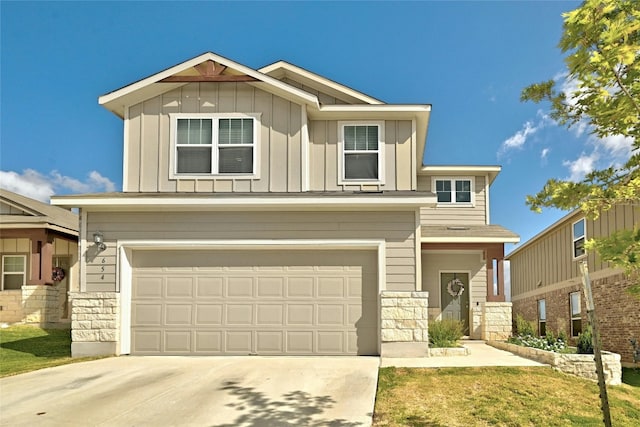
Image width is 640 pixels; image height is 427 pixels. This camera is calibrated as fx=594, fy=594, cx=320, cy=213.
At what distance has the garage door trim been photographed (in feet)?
41.0

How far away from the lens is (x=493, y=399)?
847 cm

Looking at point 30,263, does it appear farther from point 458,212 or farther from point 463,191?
point 463,191

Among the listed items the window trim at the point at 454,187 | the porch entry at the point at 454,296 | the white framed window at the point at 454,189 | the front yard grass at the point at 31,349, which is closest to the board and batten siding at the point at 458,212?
the window trim at the point at 454,187

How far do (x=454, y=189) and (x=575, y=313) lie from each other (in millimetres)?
5594

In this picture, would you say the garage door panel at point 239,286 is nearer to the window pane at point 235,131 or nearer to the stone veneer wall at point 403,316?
the stone veneer wall at point 403,316

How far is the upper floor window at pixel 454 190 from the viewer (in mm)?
20625

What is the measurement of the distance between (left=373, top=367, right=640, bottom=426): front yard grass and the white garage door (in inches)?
101

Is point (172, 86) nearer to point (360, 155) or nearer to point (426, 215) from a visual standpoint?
point (360, 155)

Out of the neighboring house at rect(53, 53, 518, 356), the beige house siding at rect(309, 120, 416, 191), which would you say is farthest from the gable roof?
the beige house siding at rect(309, 120, 416, 191)

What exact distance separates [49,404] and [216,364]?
3377mm

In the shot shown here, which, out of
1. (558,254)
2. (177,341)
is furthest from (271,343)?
(558,254)

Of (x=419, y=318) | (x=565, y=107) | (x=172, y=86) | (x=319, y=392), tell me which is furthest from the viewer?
(x=172, y=86)

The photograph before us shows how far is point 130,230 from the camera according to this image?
12.7m

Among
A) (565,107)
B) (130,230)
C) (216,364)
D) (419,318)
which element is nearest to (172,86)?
(130,230)
